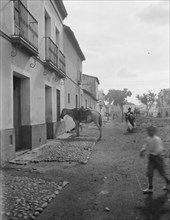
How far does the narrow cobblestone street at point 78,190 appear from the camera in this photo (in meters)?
3.94

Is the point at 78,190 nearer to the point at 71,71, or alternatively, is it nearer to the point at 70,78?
the point at 70,78

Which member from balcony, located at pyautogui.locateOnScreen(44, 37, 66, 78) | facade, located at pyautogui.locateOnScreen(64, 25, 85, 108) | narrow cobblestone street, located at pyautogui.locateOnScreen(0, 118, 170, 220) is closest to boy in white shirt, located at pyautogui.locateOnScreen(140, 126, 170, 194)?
narrow cobblestone street, located at pyautogui.locateOnScreen(0, 118, 170, 220)

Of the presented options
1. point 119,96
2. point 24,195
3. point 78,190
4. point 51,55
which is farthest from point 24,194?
point 119,96

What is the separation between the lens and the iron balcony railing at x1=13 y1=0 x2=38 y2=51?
320 inches

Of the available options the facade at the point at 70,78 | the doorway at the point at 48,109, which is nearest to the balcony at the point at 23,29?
the doorway at the point at 48,109

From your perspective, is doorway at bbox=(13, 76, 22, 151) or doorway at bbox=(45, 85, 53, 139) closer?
doorway at bbox=(13, 76, 22, 151)

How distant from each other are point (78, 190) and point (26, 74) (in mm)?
5103

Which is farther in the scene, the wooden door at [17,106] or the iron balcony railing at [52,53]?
the iron balcony railing at [52,53]

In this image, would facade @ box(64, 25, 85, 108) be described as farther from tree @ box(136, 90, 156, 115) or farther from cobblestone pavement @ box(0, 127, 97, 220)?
tree @ box(136, 90, 156, 115)

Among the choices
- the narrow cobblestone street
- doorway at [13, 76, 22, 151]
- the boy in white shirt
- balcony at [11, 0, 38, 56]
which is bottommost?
the narrow cobblestone street

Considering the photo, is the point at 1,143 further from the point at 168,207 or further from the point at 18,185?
the point at 168,207

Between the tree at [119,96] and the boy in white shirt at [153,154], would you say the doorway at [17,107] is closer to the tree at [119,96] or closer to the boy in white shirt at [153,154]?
the boy in white shirt at [153,154]

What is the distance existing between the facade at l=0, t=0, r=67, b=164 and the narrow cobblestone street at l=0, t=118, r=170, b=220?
3.98ft

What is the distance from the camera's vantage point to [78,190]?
5121 mm
